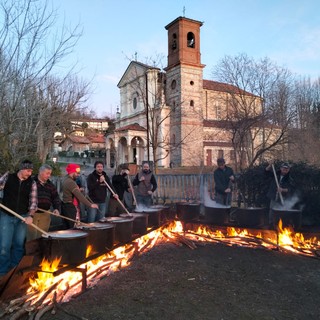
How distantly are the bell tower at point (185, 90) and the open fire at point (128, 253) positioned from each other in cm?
2600

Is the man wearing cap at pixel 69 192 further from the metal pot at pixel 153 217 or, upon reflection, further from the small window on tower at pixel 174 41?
the small window on tower at pixel 174 41

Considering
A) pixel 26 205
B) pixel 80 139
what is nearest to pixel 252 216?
pixel 26 205

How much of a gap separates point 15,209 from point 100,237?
1.29 meters

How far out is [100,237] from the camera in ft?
15.1

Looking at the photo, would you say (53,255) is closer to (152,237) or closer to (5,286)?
(5,286)

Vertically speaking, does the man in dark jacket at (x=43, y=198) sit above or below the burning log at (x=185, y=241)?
above

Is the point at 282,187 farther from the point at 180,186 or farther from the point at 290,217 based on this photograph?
the point at 180,186

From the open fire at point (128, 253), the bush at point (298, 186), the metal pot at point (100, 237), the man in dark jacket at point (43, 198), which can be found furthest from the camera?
the bush at point (298, 186)

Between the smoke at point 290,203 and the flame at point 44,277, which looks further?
the smoke at point 290,203

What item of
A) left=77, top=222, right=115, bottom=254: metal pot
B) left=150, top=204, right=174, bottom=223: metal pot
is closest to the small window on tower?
left=150, top=204, right=174, bottom=223: metal pot

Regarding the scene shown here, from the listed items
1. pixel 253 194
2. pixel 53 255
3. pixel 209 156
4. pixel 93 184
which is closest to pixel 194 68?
pixel 209 156

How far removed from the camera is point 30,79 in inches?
308

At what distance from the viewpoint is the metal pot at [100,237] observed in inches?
176

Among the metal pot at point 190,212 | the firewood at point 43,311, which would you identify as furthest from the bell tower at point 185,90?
the firewood at point 43,311
